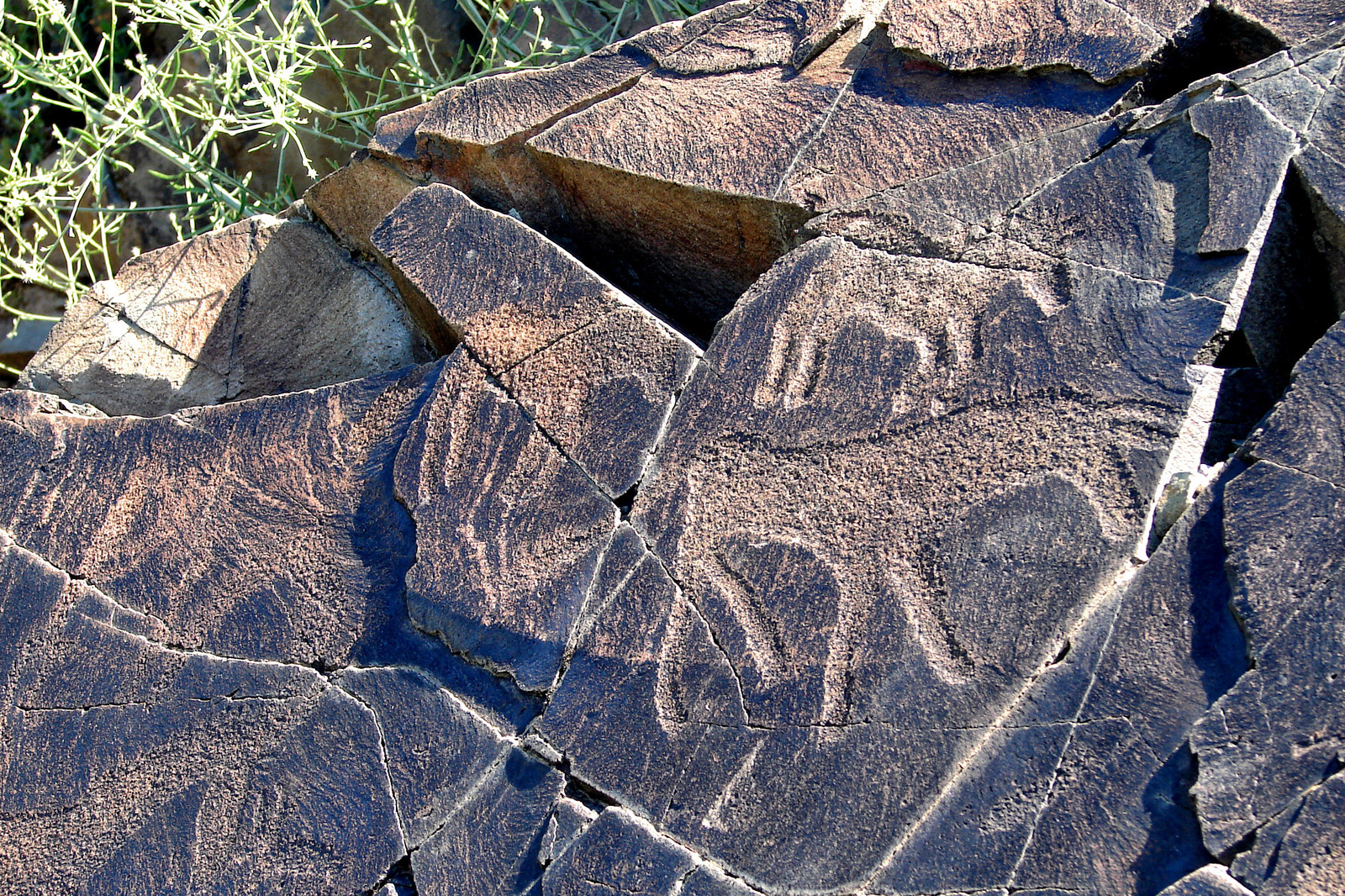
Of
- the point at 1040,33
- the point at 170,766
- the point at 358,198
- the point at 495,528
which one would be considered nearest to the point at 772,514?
the point at 495,528

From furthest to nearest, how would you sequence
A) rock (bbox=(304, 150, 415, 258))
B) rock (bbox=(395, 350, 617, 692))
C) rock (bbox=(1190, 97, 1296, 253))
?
1. rock (bbox=(304, 150, 415, 258))
2. rock (bbox=(395, 350, 617, 692))
3. rock (bbox=(1190, 97, 1296, 253))

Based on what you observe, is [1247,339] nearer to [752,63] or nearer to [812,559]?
[812,559]

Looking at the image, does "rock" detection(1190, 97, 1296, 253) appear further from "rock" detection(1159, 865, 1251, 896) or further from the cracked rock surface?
"rock" detection(1159, 865, 1251, 896)

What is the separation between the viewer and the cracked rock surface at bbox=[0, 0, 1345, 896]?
4.33 feet

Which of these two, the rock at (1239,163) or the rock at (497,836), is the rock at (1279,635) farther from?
the rock at (497,836)

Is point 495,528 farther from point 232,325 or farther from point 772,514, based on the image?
point 232,325

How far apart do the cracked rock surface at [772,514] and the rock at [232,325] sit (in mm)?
220

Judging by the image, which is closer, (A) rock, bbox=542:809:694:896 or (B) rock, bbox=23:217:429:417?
(A) rock, bbox=542:809:694:896

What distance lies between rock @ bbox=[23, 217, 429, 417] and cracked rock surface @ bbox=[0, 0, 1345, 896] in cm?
22

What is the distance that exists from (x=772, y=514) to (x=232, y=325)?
57.1 inches

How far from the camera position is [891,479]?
153cm

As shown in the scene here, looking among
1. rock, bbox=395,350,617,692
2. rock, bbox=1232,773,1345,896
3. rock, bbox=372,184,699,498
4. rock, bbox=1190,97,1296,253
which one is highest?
rock, bbox=1190,97,1296,253

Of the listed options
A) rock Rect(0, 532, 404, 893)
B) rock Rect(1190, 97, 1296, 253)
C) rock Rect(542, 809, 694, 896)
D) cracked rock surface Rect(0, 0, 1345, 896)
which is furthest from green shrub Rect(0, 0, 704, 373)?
rock Rect(542, 809, 694, 896)

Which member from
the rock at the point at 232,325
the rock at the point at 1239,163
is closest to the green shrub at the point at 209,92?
the rock at the point at 232,325
